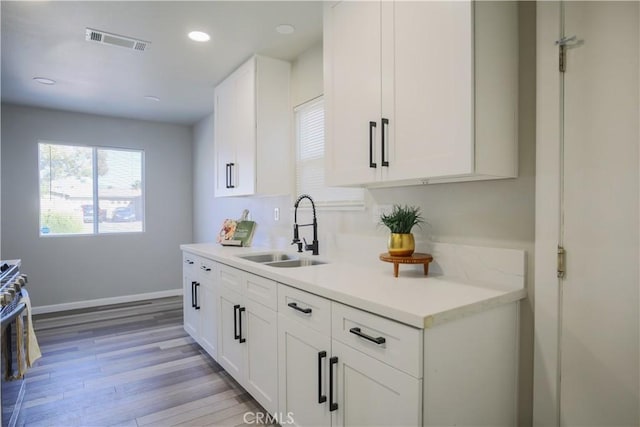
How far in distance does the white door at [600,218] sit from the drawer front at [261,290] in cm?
131

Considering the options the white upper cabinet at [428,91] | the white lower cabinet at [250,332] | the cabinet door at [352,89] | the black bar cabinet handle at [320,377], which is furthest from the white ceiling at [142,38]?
the black bar cabinet handle at [320,377]

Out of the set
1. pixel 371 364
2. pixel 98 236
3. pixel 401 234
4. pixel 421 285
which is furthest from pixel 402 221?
pixel 98 236

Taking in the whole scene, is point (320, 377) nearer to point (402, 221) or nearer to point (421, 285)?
point (421, 285)

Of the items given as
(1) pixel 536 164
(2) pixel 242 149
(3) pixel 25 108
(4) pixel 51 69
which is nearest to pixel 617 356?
(1) pixel 536 164

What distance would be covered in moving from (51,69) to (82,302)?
9.47 ft

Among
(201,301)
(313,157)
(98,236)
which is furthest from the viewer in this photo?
(98,236)

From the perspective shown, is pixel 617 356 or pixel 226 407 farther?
pixel 226 407

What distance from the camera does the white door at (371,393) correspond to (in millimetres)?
1205

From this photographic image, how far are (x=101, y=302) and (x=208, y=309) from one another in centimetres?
270

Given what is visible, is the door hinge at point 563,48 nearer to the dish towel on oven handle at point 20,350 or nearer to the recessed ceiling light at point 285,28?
the recessed ceiling light at point 285,28

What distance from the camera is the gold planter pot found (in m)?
1.75

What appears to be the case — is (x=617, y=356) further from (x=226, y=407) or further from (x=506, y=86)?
(x=226, y=407)

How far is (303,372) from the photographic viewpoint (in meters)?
1.73

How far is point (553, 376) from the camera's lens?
56.6 inches
